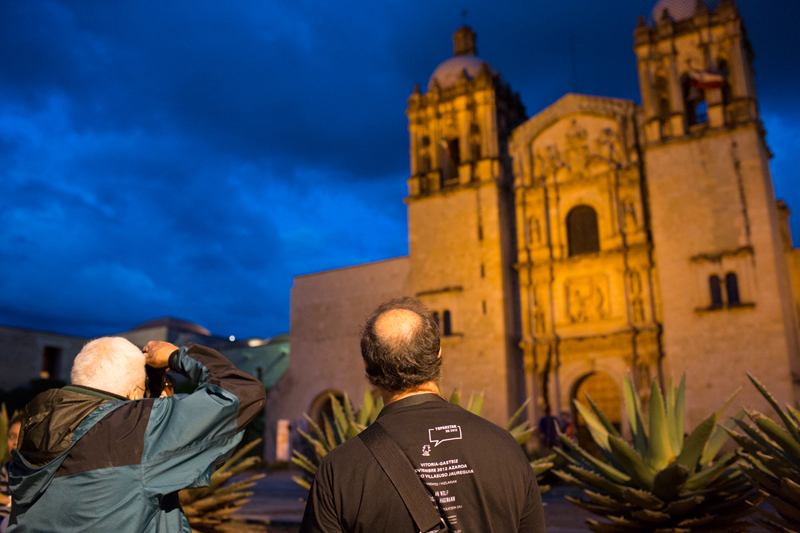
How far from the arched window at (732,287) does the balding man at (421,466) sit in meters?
15.7

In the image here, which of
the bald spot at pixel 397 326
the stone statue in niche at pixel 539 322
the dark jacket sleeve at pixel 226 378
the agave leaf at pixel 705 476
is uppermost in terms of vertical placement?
the stone statue in niche at pixel 539 322

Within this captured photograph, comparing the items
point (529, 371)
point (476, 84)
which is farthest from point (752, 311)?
point (476, 84)

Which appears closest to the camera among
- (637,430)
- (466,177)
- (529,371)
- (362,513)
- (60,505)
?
(362,513)

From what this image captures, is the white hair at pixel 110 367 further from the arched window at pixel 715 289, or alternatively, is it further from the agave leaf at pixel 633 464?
the arched window at pixel 715 289

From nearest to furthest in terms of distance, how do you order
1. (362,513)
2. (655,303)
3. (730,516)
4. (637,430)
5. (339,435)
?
(362,513), (730,516), (637,430), (339,435), (655,303)

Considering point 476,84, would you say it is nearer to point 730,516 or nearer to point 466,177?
point 466,177

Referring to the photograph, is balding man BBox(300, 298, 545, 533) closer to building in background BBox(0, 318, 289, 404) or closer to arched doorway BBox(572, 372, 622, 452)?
arched doorway BBox(572, 372, 622, 452)

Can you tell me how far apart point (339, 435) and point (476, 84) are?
16625 millimetres

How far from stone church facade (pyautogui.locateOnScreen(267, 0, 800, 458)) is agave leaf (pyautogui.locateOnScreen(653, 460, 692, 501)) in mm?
12534

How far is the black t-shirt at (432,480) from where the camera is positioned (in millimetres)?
1603

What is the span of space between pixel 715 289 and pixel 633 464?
13630mm

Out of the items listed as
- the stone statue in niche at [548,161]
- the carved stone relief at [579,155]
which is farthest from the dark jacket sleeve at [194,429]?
the stone statue in niche at [548,161]

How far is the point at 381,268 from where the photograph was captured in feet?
71.0

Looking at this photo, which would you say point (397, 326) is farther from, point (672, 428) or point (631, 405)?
point (631, 405)
